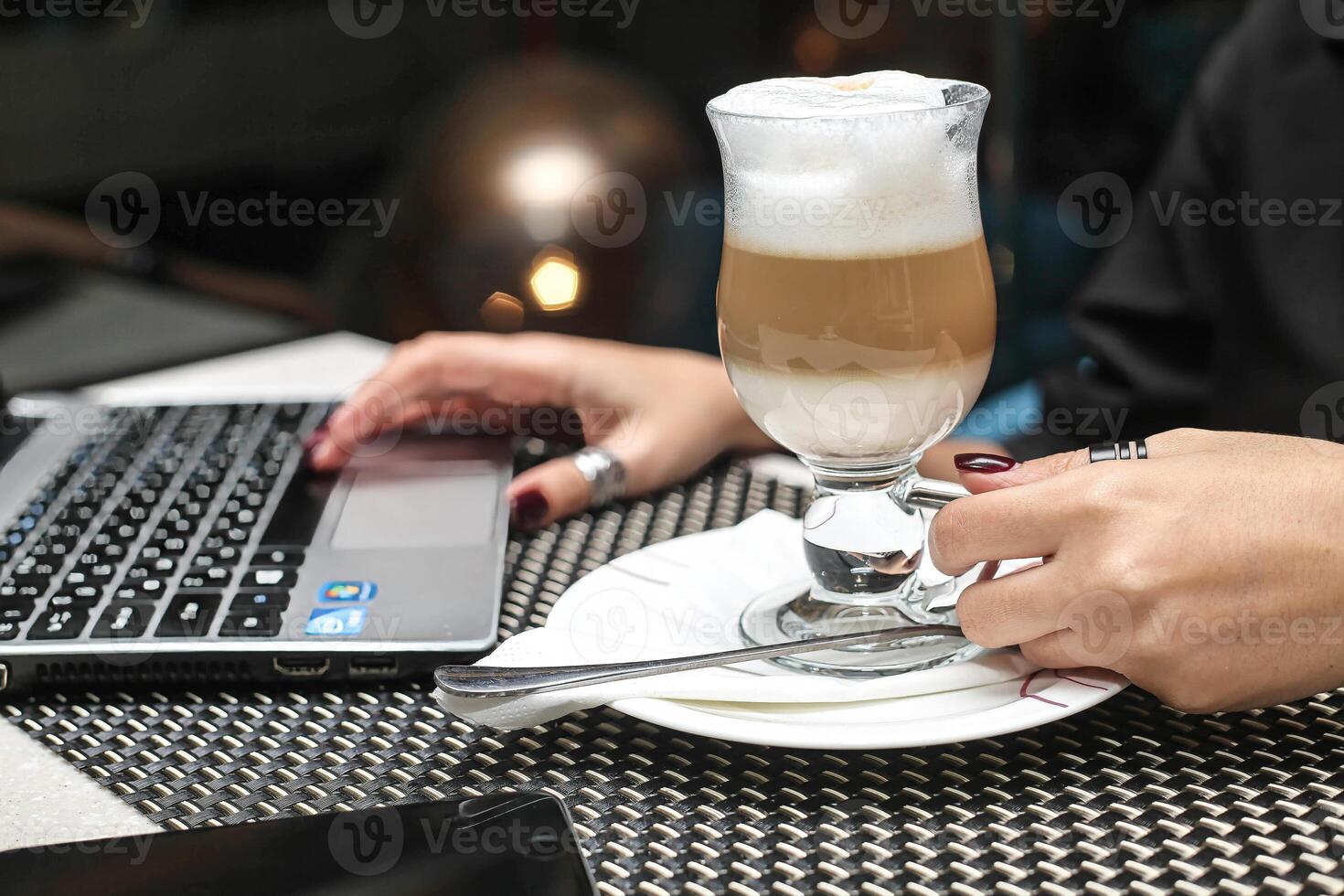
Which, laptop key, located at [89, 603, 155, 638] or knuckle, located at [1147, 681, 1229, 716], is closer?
knuckle, located at [1147, 681, 1229, 716]

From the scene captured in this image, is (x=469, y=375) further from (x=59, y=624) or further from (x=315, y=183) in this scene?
(x=315, y=183)

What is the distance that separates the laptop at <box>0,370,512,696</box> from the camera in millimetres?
738

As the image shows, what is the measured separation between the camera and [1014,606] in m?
0.66

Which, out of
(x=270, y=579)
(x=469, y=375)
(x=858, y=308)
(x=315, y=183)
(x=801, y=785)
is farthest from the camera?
(x=315, y=183)

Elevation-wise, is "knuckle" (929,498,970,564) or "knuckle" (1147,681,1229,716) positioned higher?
"knuckle" (929,498,970,564)

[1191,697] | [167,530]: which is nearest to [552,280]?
[167,530]

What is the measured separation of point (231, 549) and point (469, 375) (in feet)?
1.12

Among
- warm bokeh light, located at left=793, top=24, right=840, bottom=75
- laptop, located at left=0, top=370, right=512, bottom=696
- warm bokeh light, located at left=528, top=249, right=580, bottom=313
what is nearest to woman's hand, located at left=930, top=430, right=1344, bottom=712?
laptop, located at left=0, top=370, right=512, bottom=696

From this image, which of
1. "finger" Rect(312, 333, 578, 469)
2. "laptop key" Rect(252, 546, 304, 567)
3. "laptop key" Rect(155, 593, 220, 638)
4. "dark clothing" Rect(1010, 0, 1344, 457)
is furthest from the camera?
"dark clothing" Rect(1010, 0, 1344, 457)

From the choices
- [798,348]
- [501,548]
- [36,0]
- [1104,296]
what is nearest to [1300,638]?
[798,348]

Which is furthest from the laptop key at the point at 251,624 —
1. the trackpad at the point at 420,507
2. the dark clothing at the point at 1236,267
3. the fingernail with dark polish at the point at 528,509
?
the dark clothing at the point at 1236,267

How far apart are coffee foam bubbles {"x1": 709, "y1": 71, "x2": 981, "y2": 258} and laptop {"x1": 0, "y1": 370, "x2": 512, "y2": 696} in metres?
0.31

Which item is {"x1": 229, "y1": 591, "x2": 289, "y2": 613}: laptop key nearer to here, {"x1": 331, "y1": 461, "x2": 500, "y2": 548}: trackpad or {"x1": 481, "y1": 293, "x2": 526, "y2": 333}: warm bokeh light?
{"x1": 331, "y1": 461, "x2": 500, "y2": 548}: trackpad

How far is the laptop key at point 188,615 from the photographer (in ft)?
2.45
